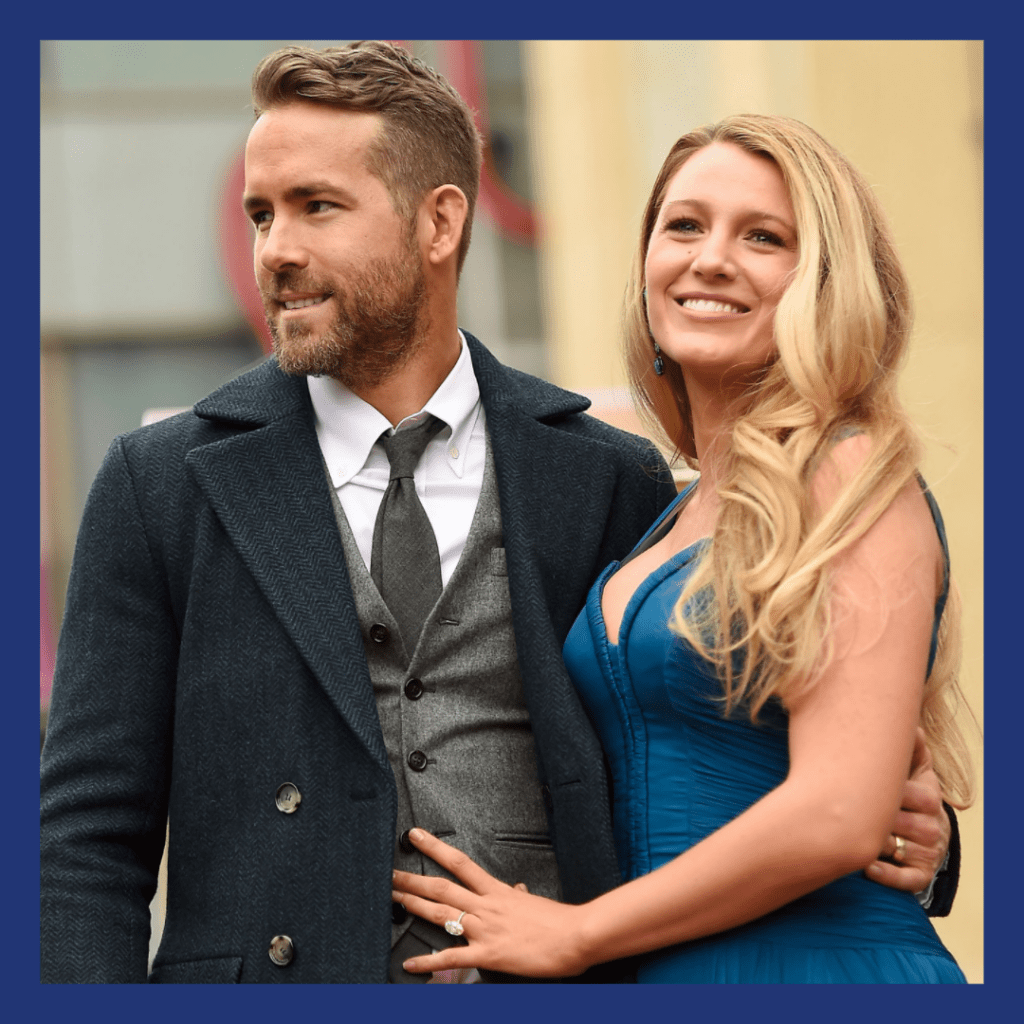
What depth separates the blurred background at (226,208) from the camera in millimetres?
6715

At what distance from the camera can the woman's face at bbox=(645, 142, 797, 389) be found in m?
2.57

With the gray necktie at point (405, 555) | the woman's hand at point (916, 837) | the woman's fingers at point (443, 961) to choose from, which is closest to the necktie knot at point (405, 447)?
the gray necktie at point (405, 555)

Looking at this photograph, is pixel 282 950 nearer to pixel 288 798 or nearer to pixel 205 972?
pixel 205 972

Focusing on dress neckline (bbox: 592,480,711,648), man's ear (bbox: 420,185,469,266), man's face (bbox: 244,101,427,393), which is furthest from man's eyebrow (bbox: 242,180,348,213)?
dress neckline (bbox: 592,480,711,648)

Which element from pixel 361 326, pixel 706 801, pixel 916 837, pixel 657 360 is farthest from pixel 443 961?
pixel 657 360

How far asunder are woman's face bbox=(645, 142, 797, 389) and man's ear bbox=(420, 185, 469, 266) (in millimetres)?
495

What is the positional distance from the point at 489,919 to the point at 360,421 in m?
1.04

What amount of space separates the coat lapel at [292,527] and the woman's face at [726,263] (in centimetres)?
78

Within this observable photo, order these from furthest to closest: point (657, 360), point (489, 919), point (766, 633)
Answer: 1. point (657, 360)
2. point (489, 919)
3. point (766, 633)

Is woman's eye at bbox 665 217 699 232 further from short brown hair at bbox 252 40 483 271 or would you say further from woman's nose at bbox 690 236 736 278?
short brown hair at bbox 252 40 483 271

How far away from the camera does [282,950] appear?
2455 mm

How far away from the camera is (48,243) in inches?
296

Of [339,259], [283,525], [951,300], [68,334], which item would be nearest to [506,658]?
[283,525]

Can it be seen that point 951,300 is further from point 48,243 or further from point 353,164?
point 48,243
